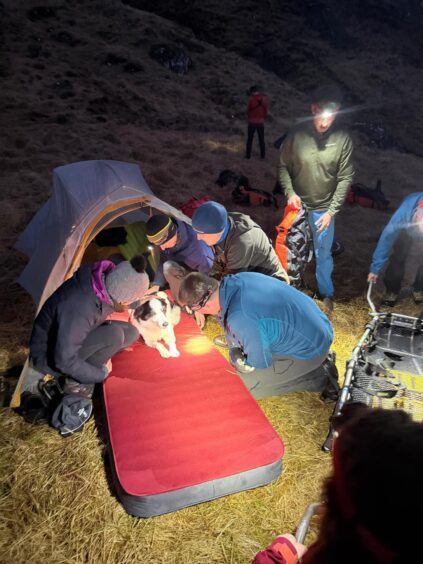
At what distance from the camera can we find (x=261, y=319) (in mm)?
2797

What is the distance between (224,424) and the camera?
9.25ft

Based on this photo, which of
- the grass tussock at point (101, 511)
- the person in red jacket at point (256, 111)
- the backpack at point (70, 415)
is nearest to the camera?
the grass tussock at point (101, 511)

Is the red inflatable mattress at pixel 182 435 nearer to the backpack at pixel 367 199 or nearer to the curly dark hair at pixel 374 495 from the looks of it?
the curly dark hair at pixel 374 495

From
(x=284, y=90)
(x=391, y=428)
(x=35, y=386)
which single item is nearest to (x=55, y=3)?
(x=284, y=90)

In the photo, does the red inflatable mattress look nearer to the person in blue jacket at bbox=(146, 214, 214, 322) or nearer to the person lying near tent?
the person in blue jacket at bbox=(146, 214, 214, 322)

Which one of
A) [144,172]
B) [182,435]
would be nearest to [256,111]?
[144,172]

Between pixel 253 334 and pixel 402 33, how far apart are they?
34780 mm

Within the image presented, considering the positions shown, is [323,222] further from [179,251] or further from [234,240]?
[179,251]

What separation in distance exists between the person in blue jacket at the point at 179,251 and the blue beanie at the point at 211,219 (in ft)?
1.73

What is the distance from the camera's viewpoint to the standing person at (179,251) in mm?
4109

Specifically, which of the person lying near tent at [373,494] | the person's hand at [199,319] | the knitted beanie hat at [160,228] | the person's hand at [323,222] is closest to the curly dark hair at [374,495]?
the person lying near tent at [373,494]

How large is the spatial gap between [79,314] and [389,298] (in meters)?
4.13

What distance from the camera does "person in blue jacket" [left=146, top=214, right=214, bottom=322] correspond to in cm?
411

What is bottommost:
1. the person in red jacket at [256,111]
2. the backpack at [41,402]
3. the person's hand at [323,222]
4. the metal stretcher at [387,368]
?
the backpack at [41,402]
